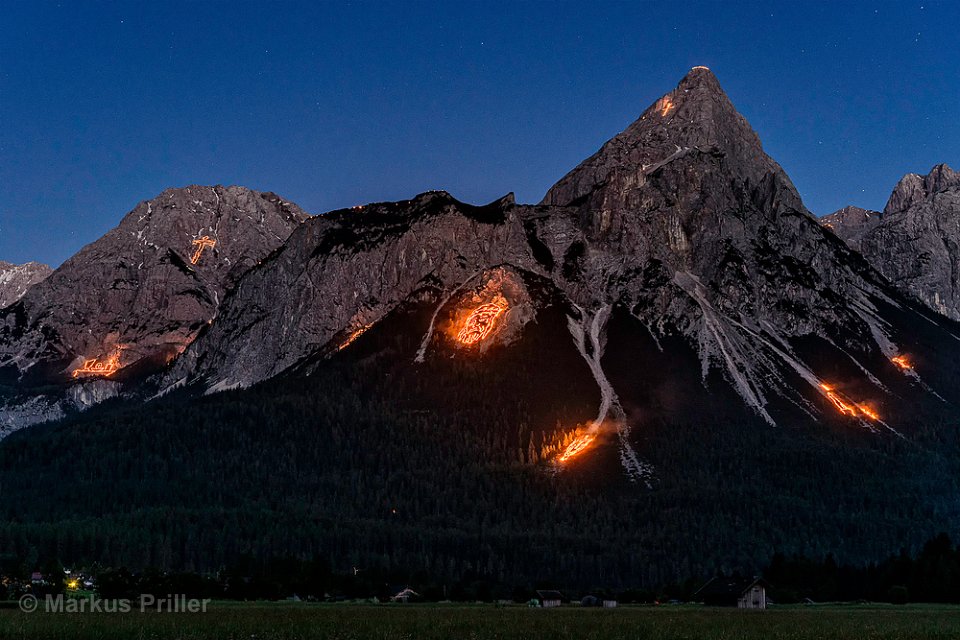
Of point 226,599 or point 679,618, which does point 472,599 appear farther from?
point 679,618

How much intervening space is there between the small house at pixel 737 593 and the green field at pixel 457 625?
109 feet

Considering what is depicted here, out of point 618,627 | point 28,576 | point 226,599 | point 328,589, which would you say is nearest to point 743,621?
point 618,627

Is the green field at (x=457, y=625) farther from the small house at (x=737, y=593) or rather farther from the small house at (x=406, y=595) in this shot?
the small house at (x=406, y=595)

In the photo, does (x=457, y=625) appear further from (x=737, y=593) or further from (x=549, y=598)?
(x=549, y=598)

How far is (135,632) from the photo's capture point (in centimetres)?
9369

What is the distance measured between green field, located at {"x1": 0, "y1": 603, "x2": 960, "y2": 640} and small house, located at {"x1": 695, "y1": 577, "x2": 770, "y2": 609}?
33.1 meters

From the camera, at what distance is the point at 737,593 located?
160 meters

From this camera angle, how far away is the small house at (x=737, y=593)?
158m

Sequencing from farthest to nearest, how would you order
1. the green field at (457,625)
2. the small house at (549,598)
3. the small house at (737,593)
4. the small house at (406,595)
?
1. the small house at (406,595)
2. the small house at (549,598)
3. the small house at (737,593)
4. the green field at (457,625)

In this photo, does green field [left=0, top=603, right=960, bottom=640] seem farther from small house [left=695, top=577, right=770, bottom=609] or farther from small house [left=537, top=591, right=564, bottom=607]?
small house [left=537, top=591, right=564, bottom=607]

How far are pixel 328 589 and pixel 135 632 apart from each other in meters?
99.7

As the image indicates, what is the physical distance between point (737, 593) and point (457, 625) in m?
66.8

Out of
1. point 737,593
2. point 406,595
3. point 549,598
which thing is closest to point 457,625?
point 737,593

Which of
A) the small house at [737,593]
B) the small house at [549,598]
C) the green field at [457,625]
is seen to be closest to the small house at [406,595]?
the small house at [549,598]
